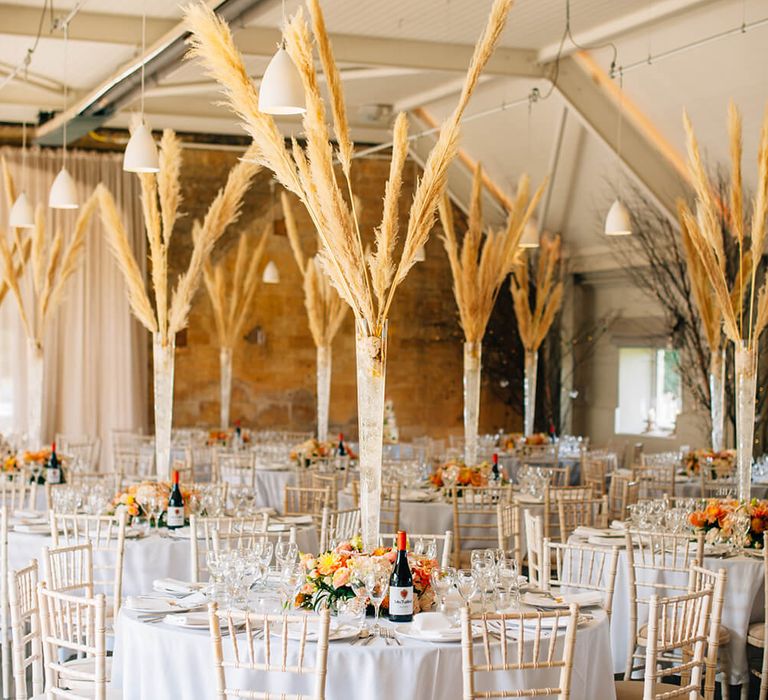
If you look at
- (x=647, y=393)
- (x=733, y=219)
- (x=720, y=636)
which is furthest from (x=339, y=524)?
(x=647, y=393)

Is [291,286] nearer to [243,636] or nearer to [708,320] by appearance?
[708,320]

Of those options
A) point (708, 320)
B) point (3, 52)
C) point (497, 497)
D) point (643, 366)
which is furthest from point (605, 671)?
point (643, 366)

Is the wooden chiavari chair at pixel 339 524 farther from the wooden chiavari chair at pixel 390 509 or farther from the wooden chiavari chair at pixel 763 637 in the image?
the wooden chiavari chair at pixel 763 637

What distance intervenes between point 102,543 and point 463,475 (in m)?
3.02

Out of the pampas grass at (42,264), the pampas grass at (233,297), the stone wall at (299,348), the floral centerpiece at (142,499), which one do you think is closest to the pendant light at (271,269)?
the stone wall at (299,348)

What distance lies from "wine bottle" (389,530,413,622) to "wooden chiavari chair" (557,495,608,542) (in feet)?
9.50

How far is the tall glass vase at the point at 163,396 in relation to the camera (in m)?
8.70

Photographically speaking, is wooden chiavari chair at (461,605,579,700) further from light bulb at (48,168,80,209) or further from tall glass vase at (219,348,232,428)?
tall glass vase at (219,348,232,428)

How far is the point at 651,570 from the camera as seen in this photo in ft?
21.0

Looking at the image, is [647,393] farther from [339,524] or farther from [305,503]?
[339,524]

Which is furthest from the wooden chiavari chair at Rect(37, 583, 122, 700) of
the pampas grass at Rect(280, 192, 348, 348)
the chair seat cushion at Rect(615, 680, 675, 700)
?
the pampas grass at Rect(280, 192, 348, 348)

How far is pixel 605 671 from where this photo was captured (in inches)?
186

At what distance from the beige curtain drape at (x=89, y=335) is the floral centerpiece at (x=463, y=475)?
6984mm

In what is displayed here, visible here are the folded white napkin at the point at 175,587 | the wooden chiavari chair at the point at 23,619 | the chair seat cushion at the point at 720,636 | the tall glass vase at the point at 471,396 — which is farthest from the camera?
the tall glass vase at the point at 471,396
